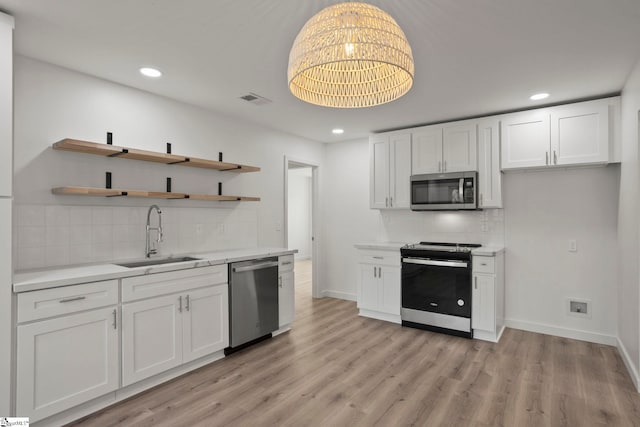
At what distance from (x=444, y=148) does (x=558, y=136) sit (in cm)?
111

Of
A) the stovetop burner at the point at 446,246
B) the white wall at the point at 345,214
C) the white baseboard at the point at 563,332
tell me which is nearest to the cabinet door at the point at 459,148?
the stovetop burner at the point at 446,246

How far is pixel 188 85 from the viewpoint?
307 cm

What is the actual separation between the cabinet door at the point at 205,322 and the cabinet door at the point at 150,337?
63mm

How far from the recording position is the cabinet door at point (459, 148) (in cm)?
395

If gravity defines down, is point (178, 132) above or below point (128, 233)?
above

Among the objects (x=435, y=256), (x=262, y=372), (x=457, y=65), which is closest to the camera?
(x=457, y=65)

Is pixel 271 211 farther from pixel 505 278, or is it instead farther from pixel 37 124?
pixel 505 278

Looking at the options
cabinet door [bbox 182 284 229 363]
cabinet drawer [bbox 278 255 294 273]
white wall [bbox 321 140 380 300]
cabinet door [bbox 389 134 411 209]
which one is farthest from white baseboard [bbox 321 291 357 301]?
cabinet door [bbox 182 284 229 363]

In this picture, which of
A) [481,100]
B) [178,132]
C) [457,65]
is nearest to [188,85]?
[178,132]

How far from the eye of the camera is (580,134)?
3.35 m

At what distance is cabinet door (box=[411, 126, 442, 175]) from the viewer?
418cm

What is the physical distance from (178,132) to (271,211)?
5.00ft

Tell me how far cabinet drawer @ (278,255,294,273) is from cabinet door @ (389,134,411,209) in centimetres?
156

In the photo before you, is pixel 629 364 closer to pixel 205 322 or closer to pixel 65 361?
pixel 205 322
